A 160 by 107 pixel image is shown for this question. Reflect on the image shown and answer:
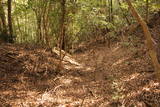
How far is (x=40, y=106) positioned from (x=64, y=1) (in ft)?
14.7

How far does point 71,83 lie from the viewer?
7875 millimetres

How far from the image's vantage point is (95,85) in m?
7.66

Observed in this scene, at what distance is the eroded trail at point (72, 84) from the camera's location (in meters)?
5.91

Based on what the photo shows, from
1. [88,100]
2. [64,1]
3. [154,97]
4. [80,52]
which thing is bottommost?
[80,52]

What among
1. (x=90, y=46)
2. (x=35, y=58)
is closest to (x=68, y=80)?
(x=35, y=58)

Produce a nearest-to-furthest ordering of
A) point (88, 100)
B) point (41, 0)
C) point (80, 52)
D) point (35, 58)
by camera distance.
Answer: point (88, 100) → point (35, 58) → point (41, 0) → point (80, 52)

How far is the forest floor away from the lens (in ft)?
19.3

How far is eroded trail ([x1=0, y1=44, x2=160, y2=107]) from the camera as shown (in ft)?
19.4

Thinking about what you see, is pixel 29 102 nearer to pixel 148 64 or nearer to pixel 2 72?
pixel 2 72

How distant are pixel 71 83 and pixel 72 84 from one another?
108 mm

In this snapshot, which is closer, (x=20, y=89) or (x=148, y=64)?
(x=20, y=89)

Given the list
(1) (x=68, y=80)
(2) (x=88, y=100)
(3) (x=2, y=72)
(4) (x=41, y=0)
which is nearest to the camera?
(2) (x=88, y=100)

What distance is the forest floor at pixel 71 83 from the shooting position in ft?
19.3

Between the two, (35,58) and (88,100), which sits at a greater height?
(35,58)
